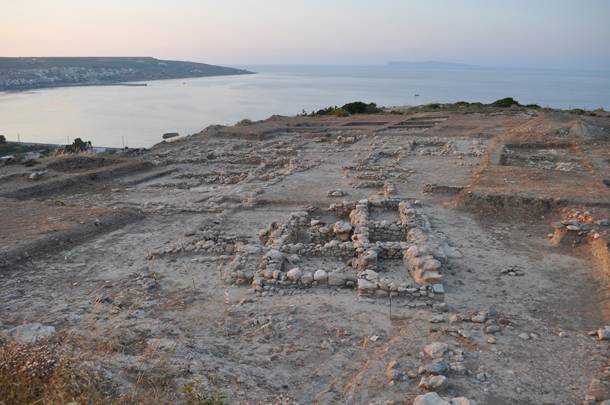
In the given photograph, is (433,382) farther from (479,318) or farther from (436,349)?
(479,318)

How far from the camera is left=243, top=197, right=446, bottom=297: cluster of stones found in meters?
6.63

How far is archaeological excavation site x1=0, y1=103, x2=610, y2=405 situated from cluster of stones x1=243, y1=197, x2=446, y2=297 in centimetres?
A: 4

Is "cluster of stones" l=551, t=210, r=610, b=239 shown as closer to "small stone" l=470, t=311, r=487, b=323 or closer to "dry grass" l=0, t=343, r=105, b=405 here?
"small stone" l=470, t=311, r=487, b=323

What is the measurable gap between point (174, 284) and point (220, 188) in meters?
7.09

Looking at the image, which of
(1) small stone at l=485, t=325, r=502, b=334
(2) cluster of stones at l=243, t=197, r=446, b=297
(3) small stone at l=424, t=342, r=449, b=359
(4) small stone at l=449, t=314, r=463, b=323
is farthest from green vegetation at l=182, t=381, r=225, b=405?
(1) small stone at l=485, t=325, r=502, b=334

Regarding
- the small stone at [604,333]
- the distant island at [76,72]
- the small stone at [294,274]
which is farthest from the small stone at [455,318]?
the distant island at [76,72]

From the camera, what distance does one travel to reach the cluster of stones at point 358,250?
6629 mm

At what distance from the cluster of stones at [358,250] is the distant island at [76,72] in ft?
375

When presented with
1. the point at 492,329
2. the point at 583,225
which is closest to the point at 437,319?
the point at 492,329

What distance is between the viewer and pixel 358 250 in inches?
306

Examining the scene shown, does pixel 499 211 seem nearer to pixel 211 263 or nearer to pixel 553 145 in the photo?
Result: pixel 211 263

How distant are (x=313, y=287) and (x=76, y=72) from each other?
145147 mm

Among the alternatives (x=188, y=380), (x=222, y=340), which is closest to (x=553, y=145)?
(x=222, y=340)

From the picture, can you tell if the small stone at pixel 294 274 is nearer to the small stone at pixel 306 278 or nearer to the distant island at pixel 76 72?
the small stone at pixel 306 278
